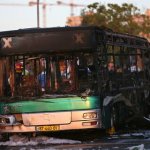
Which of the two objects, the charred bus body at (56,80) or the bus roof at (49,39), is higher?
the bus roof at (49,39)

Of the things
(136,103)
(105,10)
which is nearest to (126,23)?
(105,10)

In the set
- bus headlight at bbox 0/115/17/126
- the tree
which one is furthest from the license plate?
the tree

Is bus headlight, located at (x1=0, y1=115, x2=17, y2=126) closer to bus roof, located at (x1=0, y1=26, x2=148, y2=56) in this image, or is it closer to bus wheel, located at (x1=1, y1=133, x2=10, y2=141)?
bus wheel, located at (x1=1, y1=133, x2=10, y2=141)

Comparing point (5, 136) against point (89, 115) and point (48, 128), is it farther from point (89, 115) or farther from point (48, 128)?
point (89, 115)

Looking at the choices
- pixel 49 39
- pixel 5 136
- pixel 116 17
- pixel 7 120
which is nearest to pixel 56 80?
pixel 49 39

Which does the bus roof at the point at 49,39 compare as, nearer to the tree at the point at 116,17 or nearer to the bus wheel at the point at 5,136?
the bus wheel at the point at 5,136

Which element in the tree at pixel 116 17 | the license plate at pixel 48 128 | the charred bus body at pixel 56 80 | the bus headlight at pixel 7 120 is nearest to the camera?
the charred bus body at pixel 56 80

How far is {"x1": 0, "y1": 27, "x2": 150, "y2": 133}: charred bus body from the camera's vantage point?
13.9 m

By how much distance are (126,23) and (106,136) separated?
51191mm

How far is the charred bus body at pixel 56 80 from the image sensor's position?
45.5 feet

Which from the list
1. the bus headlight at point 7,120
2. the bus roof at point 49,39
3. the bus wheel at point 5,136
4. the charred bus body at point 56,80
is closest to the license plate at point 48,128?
the charred bus body at point 56,80

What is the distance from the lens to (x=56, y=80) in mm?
13969

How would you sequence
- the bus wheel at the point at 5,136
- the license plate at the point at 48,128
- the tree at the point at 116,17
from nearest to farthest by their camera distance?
the license plate at the point at 48,128 → the bus wheel at the point at 5,136 → the tree at the point at 116,17

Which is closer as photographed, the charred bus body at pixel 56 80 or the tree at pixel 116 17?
the charred bus body at pixel 56 80
